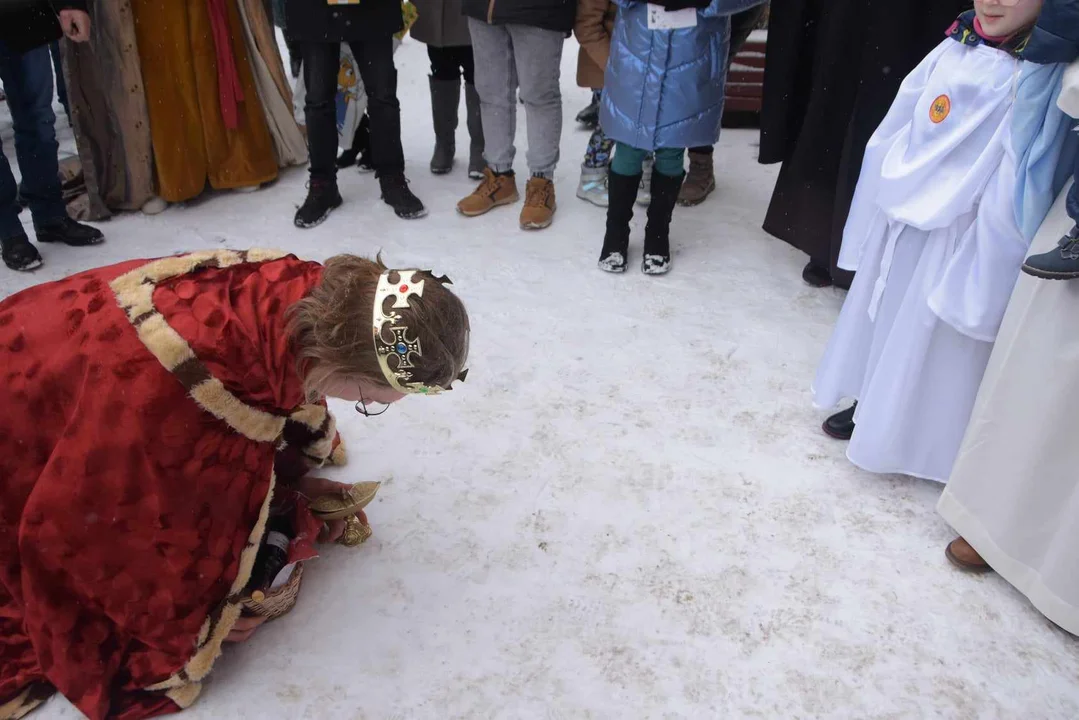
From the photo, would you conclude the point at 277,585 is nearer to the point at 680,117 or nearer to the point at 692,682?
the point at 692,682

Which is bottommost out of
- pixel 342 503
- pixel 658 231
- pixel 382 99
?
pixel 342 503

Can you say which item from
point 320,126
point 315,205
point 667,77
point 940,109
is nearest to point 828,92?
point 667,77

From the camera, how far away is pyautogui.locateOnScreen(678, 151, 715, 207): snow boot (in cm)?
387

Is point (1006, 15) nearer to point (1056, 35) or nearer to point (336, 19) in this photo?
point (1056, 35)

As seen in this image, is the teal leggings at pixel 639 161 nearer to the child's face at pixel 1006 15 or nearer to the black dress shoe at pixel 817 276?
the black dress shoe at pixel 817 276

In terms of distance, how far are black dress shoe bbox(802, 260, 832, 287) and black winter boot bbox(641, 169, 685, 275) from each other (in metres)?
0.54

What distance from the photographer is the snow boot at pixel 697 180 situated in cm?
387

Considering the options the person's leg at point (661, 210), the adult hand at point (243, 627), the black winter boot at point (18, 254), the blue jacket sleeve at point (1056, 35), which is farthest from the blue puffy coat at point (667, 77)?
the black winter boot at point (18, 254)

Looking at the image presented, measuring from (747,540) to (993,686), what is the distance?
59cm

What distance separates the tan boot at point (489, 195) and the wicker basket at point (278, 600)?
2.16 m

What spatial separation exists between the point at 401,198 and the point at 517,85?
27.8 inches

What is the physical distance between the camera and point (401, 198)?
369cm

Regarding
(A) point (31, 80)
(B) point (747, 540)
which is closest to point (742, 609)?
(B) point (747, 540)

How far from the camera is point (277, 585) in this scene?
179 cm
